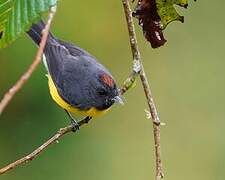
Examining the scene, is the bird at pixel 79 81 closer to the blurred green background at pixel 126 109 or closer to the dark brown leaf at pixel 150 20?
the dark brown leaf at pixel 150 20

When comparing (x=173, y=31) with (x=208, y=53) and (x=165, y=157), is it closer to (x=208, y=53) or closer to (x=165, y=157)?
(x=208, y=53)

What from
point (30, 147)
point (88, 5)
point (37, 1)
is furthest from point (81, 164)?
point (37, 1)

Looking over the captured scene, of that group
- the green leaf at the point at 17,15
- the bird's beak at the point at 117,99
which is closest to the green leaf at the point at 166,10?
the green leaf at the point at 17,15

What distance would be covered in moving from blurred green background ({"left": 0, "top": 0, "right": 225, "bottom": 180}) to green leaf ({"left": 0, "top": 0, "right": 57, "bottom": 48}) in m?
3.73

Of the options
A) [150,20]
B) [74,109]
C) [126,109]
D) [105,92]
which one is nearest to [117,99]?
[105,92]

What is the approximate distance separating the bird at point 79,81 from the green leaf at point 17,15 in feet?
5.09

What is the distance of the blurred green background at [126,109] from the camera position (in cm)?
611

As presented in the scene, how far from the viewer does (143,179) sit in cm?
656

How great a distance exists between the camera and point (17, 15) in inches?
77.5

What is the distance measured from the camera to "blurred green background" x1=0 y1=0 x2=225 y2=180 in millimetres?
6113

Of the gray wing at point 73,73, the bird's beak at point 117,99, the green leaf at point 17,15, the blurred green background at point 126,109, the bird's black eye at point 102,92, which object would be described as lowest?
the blurred green background at point 126,109

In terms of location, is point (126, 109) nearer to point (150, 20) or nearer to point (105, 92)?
point (105, 92)

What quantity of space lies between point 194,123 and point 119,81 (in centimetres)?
82

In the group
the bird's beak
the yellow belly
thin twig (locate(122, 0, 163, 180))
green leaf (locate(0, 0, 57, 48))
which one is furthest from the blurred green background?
green leaf (locate(0, 0, 57, 48))
